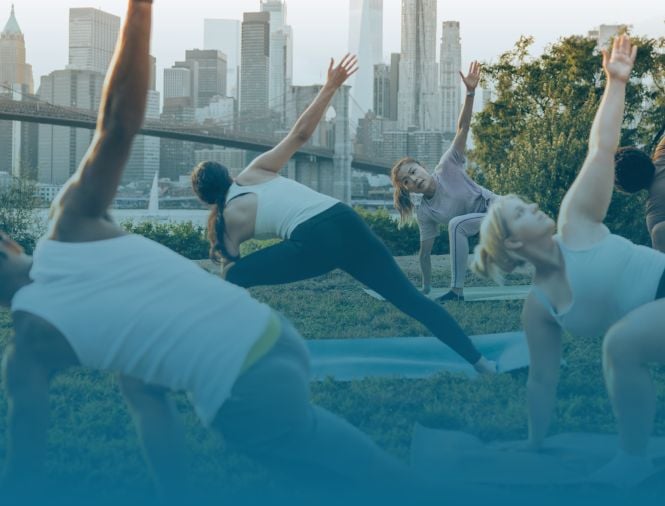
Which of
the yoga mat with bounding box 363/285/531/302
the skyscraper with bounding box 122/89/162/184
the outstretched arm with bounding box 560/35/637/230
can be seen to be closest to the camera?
the outstretched arm with bounding box 560/35/637/230

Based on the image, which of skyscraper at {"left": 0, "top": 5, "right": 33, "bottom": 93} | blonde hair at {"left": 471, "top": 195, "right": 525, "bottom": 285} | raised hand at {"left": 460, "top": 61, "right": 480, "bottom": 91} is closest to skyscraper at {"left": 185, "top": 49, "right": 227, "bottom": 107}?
skyscraper at {"left": 0, "top": 5, "right": 33, "bottom": 93}

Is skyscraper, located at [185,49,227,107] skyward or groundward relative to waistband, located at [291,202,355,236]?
skyward

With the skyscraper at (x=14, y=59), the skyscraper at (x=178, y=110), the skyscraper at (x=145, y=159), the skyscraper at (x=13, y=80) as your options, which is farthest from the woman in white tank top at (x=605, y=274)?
the skyscraper at (x=14, y=59)

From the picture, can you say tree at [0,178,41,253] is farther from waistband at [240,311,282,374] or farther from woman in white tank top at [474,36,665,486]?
waistband at [240,311,282,374]

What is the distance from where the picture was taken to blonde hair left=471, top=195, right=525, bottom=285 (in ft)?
7.65

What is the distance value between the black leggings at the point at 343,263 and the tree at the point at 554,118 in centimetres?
768

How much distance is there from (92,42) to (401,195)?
3683 centimetres

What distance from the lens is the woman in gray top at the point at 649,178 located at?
3.45m

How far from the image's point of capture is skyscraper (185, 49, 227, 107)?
46.6 meters

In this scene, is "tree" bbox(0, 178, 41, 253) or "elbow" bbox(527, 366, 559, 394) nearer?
"elbow" bbox(527, 366, 559, 394)

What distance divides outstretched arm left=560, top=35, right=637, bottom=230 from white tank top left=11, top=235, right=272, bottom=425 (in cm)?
101

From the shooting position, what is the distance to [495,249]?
237 centimetres

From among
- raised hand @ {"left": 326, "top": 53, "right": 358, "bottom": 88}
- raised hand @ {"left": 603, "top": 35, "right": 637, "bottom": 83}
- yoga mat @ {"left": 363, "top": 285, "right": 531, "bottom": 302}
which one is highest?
raised hand @ {"left": 326, "top": 53, "right": 358, "bottom": 88}

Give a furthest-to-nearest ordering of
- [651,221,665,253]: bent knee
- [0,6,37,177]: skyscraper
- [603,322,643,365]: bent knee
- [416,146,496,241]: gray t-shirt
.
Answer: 1. [0,6,37,177]: skyscraper
2. [416,146,496,241]: gray t-shirt
3. [651,221,665,253]: bent knee
4. [603,322,643,365]: bent knee
